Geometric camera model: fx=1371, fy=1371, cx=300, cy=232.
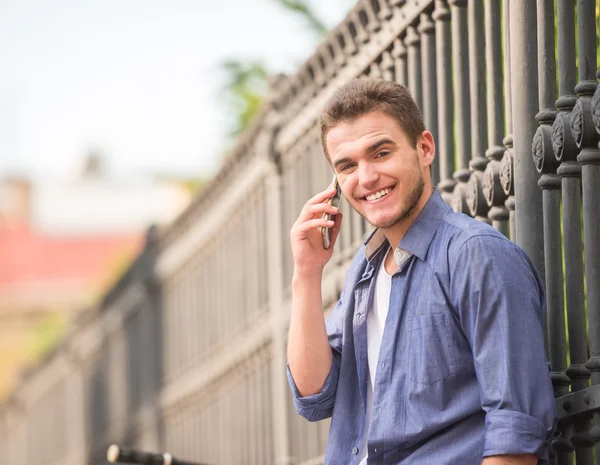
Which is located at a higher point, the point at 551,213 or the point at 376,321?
the point at 551,213

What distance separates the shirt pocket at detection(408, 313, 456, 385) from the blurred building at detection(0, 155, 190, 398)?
43.6 m

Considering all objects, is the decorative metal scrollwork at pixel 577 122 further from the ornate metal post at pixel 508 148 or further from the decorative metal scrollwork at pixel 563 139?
the ornate metal post at pixel 508 148

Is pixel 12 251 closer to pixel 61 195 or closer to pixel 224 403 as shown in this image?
pixel 61 195

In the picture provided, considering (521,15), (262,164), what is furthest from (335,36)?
(521,15)

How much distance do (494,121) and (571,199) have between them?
0.77 metres

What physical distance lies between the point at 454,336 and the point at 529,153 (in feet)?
2.97

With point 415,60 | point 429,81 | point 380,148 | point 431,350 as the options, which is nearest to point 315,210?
point 380,148

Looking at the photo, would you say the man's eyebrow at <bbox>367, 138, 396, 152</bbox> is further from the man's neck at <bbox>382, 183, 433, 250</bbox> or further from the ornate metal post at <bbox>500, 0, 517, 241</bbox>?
the ornate metal post at <bbox>500, 0, 517, 241</bbox>

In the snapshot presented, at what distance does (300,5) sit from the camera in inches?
593

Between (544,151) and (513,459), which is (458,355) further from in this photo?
(544,151)

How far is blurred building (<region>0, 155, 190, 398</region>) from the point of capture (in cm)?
5534

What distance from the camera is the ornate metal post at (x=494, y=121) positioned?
A: 4523 mm

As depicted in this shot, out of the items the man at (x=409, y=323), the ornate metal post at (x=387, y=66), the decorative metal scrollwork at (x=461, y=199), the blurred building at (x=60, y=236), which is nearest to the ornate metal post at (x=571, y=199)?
the man at (x=409, y=323)

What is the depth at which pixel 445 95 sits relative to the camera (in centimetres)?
523
